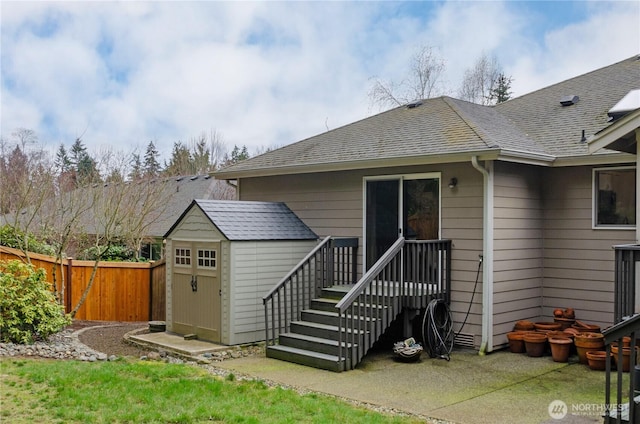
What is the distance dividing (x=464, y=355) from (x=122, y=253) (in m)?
13.3

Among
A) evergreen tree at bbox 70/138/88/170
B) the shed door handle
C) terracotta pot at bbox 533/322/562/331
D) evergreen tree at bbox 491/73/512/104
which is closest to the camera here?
terracotta pot at bbox 533/322/562/331

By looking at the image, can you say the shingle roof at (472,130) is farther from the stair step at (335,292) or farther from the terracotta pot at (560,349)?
the terracotta pot at (560,349)

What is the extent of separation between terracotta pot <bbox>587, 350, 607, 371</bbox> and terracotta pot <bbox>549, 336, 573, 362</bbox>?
1.24 feet

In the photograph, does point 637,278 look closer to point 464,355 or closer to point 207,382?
point 464,355

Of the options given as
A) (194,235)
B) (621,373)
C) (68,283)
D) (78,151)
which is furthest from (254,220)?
(78,151)

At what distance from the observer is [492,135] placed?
28.2ft

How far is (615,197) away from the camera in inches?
330

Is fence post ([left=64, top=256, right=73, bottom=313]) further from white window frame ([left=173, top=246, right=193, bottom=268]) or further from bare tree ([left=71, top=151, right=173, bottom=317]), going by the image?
white window frame ([left=173, top=246, right=193, bottom=268])

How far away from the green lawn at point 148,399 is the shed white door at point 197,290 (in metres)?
2.30

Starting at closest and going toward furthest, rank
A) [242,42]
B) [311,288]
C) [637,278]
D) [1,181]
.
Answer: [637,278], [311,288], [242,42], [1,181]

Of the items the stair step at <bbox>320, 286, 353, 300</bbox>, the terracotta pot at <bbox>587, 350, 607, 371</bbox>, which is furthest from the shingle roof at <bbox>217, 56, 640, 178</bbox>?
the terracotta pot at <bbox>587, 350, 607, 371</bbox>

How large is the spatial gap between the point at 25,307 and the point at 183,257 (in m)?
2.44

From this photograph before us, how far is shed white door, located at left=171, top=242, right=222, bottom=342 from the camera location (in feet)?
29.6

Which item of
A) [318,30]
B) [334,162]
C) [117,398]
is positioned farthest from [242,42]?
[117,398]
